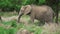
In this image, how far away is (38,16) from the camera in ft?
29.5

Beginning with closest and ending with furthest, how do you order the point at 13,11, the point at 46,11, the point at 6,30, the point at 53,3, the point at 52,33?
the point at 6,30
the point at 52,33
the point at 46,11
the point at 53,3
the point at 13,11

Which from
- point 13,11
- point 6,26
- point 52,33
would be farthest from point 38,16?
point 6,26

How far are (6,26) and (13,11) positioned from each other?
12852 millimetres

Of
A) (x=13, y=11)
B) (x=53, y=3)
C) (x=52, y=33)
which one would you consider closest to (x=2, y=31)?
(x=52, y=33)

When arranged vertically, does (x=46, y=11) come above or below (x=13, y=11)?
above

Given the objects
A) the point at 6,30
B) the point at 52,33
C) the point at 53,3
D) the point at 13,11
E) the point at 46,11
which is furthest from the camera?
the point at 13,11

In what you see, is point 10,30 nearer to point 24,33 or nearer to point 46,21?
point 24,33

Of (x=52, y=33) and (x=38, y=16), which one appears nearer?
(x=52, y=33)

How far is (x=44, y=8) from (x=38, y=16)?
17.7 inches

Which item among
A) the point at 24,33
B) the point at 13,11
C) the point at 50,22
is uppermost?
the point at 24,33

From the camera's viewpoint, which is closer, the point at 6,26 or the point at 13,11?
the point at 6,26

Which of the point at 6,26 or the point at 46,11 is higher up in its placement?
the point at 6,26

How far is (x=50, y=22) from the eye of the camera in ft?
29.4

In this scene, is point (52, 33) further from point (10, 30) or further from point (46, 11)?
point (10, 30)
